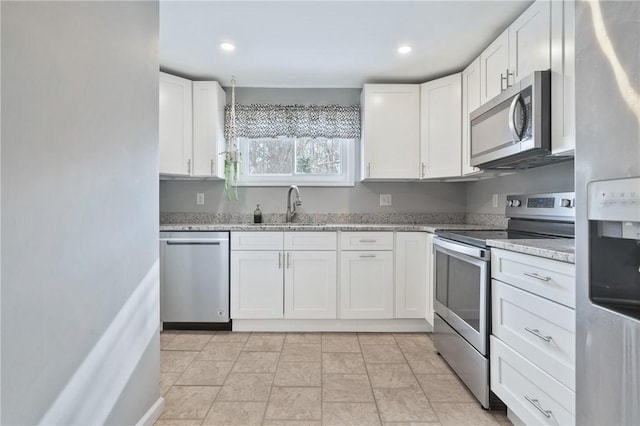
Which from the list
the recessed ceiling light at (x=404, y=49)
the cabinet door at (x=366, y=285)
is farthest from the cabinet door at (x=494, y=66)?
the cabinet door at (x=366, y=285)

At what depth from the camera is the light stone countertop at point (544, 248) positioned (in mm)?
1173

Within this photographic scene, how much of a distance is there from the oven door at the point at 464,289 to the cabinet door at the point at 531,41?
1075 millimetres

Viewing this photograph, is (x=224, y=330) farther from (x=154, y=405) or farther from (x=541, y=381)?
(x=541, y=381)

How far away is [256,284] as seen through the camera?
8.98ft

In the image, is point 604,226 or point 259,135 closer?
point 604,226

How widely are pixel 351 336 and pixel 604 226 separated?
84.9 inches

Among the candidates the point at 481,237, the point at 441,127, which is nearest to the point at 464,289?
the point at 481,237

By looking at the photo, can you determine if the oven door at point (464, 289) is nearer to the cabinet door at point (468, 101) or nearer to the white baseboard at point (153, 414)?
the cabinet door at point (468, 101)

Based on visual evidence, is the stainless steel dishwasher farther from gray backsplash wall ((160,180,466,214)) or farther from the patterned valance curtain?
the patterned valance curtain

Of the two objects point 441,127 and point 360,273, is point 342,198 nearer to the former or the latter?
point 360,273

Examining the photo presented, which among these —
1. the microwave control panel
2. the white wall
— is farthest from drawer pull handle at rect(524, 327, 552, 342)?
the white wall

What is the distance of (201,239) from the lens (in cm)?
271

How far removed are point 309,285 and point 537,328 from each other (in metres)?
1.73

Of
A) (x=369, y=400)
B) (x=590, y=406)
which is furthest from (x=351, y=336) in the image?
(x=590, y=406)
